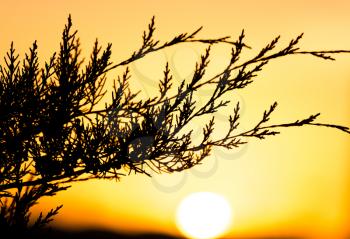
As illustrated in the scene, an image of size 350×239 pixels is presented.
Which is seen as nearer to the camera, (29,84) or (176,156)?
(29,84)

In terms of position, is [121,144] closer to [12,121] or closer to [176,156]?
[176,156]

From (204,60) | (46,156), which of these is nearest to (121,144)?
(46,156)

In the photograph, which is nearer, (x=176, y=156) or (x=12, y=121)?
(x=12, y=121)

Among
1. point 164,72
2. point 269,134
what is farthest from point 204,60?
point 269,134

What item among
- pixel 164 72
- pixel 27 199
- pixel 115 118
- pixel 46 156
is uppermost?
pixel 164 72

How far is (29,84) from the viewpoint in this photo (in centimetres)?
632

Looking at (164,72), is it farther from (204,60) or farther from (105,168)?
(105,168)

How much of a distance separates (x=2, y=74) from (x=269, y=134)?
2.88m

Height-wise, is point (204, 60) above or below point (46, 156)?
above

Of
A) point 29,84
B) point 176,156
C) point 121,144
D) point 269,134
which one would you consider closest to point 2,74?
point 29,84

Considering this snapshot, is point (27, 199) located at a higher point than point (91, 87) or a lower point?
lower

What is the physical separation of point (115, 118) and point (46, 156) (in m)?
0.85

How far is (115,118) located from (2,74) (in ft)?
4.13

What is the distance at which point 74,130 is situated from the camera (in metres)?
6.48
